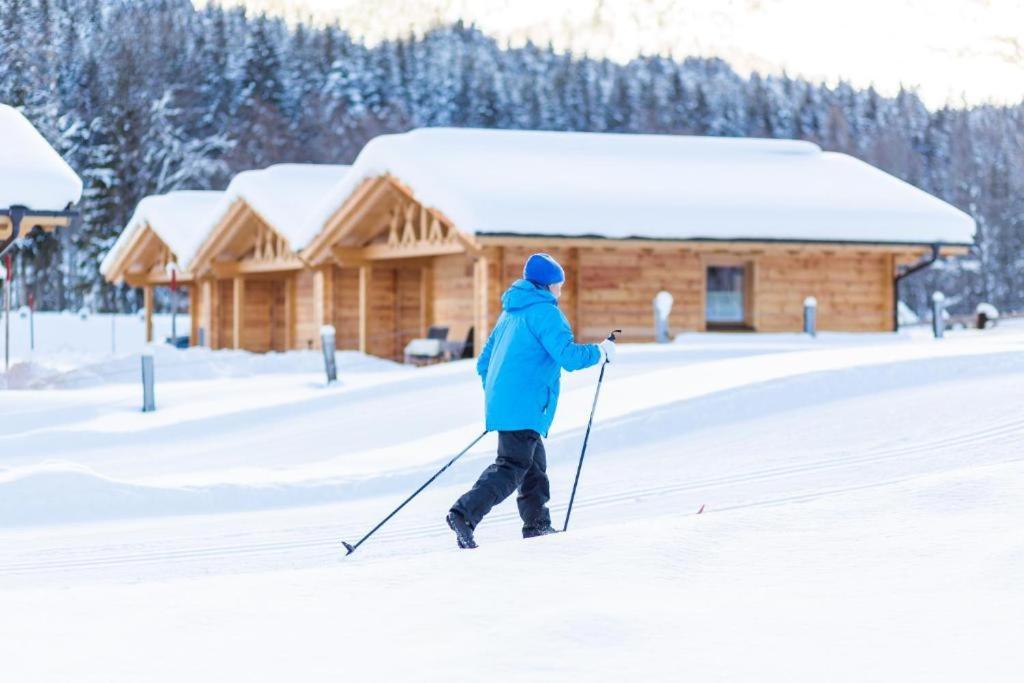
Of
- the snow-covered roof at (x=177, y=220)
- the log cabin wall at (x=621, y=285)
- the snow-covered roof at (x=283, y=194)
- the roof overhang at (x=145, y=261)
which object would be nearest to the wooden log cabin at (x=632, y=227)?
the log cabin wall at (x=621, y=285)

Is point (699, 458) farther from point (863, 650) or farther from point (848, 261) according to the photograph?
point (848, 261)

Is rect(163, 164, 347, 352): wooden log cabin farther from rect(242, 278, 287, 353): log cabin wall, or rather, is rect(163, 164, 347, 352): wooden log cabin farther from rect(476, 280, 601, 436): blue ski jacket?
rect(476, 280, 601, 436): blue ski jacket

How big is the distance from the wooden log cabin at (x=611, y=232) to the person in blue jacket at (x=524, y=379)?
39.5ft

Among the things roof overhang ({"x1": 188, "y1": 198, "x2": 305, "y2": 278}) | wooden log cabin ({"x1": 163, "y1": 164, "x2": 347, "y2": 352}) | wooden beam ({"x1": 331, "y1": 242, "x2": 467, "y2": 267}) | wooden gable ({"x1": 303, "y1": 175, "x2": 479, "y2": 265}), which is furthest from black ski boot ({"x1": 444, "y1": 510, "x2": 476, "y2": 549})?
roof overhang ({"x1": 188, "y1": 198, "x2": 305, "y2": 278})

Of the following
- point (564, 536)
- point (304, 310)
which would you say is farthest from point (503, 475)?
point (304, 310)

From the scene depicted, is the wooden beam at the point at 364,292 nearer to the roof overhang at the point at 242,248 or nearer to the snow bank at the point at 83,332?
the roof overhang at the point at 242,248

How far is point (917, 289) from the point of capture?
74.4 meters

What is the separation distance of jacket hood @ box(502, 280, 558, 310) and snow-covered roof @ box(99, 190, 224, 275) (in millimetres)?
24492

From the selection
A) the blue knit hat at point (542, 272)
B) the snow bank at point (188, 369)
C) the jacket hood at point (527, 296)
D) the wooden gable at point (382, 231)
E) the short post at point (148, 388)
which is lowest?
the snow bank at point (188, 369)

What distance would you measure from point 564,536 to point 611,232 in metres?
13.8

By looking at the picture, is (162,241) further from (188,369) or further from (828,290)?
(828,290)

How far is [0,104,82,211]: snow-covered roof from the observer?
18172 millimetres

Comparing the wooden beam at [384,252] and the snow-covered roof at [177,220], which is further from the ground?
the snow-covered roof at [177,220]

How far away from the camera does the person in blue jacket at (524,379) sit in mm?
6625
